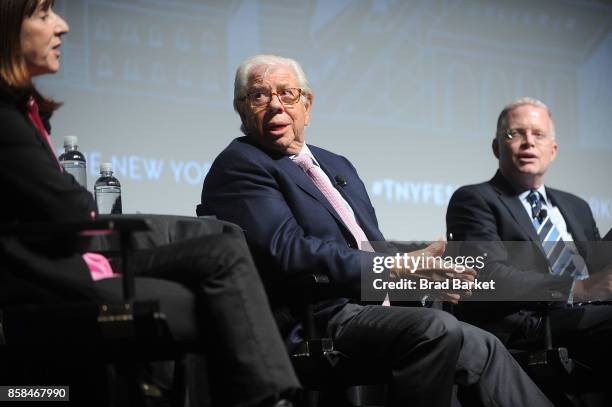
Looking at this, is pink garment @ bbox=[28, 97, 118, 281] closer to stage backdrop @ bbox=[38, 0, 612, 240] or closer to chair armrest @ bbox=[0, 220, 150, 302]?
chair armrest @ bbox=[0, 220, 150, 302]

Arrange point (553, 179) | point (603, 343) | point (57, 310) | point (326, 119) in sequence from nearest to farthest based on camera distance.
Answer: point (57, 310) < point (603, 343) < point (326, 119) < point (553, 179)

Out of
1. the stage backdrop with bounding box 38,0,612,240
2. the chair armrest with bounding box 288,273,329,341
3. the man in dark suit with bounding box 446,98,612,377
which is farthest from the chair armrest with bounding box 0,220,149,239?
the stage backdrop with bounding box 38,0,612,240

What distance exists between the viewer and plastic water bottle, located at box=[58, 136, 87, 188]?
3434mm

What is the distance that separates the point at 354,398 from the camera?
3299mm

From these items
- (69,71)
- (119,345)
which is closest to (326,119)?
(69,71)

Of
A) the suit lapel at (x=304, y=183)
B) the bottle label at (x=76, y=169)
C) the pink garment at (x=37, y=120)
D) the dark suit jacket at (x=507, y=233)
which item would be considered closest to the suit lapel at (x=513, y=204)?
the dark suit jacket at (x=507, y=233)

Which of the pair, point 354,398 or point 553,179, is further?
point 553,179

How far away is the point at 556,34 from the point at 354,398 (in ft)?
10.8

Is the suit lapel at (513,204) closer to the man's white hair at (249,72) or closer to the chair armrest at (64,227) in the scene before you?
the man's white hair at (249,72)

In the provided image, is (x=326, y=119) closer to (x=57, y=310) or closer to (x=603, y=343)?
(x=603, y=343)

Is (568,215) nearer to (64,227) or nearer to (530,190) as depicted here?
(530,190)

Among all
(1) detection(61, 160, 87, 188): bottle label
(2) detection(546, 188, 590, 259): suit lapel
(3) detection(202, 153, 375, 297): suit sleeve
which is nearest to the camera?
(3) detection(202, 153, 375, 297): suit sleeve

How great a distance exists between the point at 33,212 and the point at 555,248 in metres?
2.38

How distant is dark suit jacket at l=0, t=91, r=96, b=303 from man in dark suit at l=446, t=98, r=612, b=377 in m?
1.76
